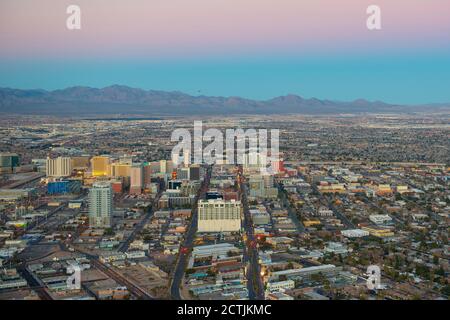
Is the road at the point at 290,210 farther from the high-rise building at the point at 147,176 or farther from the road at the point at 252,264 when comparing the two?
the high-rise building at the point at 147,176

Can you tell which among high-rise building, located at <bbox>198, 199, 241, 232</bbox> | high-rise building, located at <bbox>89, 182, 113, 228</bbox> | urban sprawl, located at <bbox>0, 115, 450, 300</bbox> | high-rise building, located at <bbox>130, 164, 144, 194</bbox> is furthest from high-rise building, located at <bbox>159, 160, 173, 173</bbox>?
high-rise building, located at <bbox>198, 199, 241, 232</bbox>

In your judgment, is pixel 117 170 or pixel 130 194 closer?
pixel 130 194

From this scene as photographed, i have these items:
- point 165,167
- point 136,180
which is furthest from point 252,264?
point 165,167

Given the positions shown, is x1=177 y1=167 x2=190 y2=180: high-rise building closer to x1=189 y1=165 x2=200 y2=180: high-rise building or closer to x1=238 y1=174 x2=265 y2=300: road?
x1=189 y1=165 x2=200 y2=180: high-rise building

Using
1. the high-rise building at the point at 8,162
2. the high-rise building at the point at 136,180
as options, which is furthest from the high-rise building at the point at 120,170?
the high-rise building at the point at 8,162

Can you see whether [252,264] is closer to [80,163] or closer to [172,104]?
[80,163]
